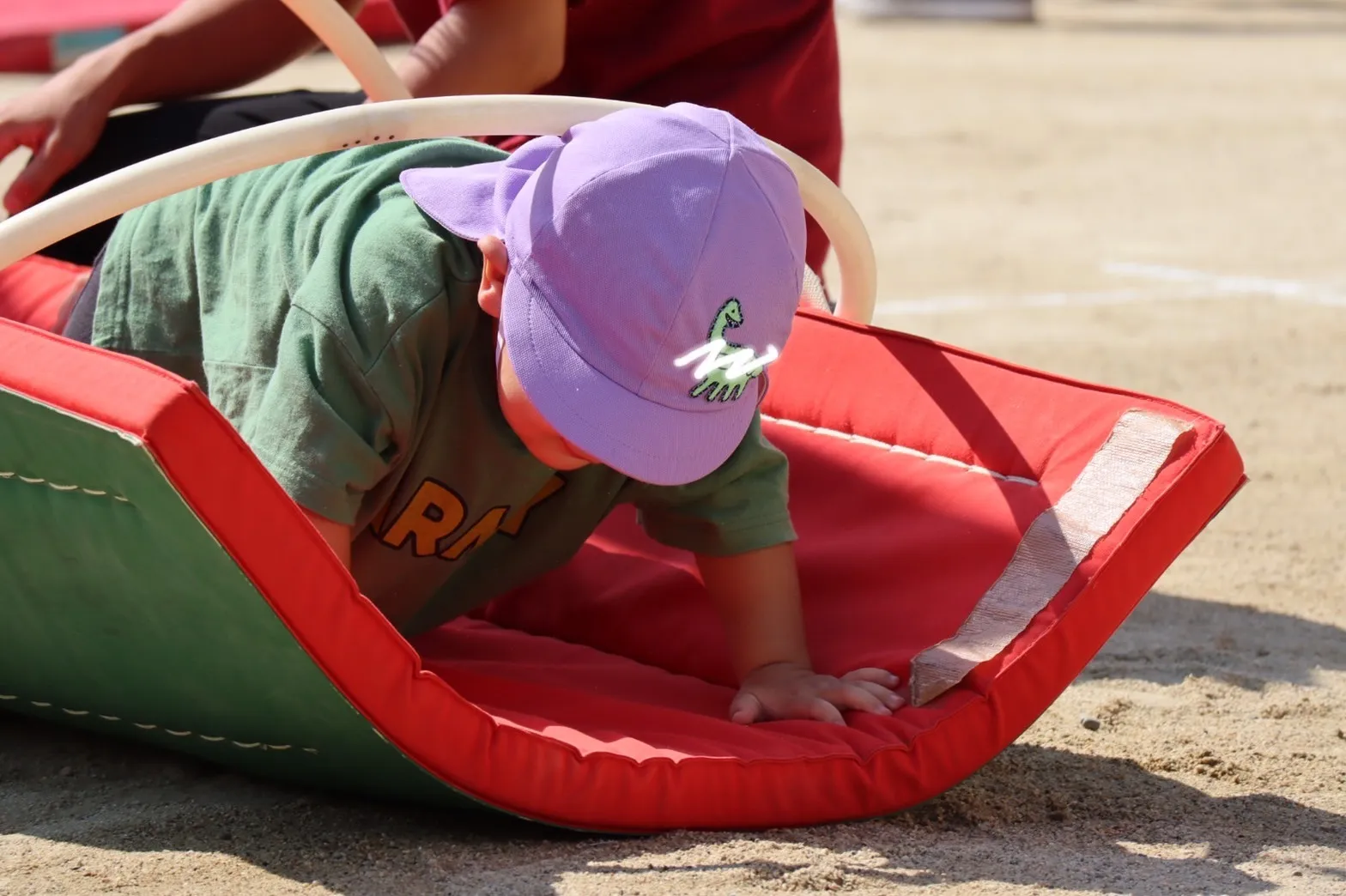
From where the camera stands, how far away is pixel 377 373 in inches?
64.5

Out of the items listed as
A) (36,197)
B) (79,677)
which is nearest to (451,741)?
(79,677)

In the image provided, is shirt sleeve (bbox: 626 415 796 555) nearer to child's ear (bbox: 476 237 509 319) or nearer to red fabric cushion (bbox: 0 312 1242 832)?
red fabric cushion (bbox: 0 312 1242 832)

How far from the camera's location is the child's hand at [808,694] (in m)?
1.83

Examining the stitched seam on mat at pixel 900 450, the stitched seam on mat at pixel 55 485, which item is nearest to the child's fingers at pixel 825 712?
the stitched seam on mat at pixel 900 450

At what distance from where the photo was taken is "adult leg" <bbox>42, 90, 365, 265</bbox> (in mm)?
2424

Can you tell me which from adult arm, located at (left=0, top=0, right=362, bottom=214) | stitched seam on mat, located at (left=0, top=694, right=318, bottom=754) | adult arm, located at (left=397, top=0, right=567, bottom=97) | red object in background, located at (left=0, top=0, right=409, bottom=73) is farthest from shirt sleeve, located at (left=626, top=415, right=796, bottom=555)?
red object in background, located at (left=0, top=0, right=409, bottom=73)

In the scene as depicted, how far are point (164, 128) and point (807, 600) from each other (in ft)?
3.65

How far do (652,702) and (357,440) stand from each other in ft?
1.58

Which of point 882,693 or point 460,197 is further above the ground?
point 460,197

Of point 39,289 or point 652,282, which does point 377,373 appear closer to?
point 652,282

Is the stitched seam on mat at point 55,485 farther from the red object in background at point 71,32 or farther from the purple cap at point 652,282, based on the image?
the red object in background at point 71,32

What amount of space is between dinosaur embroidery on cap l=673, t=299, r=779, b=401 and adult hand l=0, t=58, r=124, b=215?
1206 millimetres

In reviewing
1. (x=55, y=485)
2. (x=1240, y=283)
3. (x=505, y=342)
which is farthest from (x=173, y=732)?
(x=1240, y=283)

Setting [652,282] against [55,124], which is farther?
[55,124]
